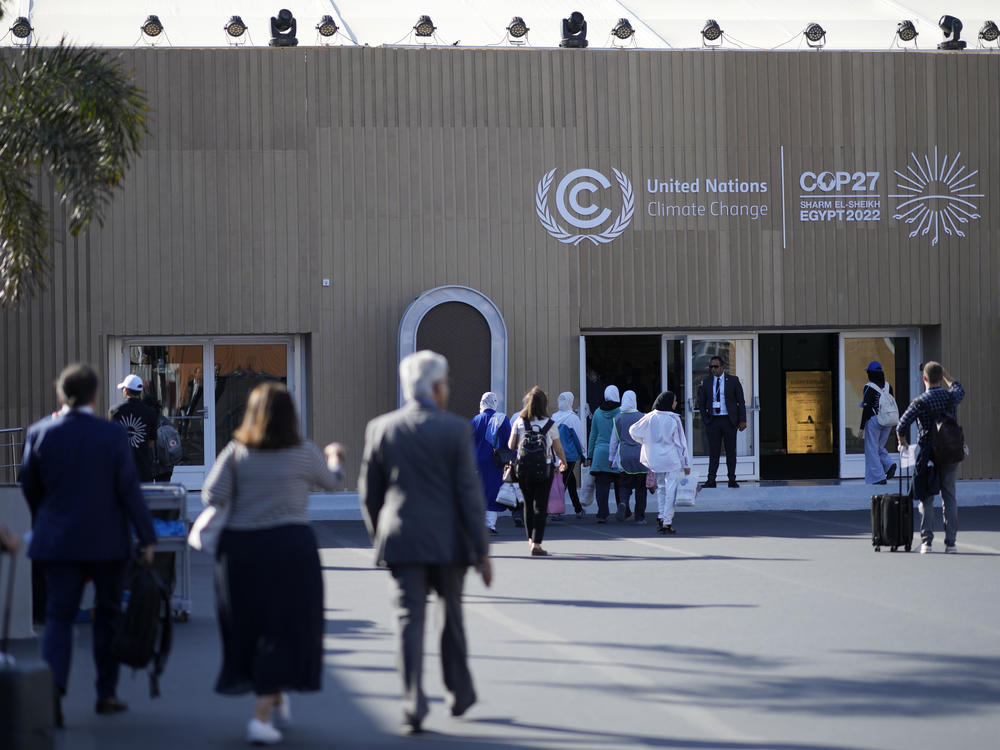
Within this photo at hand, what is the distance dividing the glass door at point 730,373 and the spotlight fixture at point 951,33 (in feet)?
19.4

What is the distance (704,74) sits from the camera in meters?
21.8

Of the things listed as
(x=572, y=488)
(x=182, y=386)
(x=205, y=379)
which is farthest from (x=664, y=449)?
(x=182, y=386)

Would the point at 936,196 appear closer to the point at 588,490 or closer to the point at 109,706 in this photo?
the point at 588,490

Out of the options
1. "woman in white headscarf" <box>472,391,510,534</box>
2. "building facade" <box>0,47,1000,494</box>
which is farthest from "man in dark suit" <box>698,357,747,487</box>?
"woman in white headscarf" <box>472,391,510,534</box>

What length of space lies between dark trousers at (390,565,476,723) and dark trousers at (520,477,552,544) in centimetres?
738

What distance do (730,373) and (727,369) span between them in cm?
14

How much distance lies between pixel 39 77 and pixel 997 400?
1567 centimetres

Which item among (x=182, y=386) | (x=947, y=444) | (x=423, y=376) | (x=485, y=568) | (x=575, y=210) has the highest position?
(x=575, y=210)

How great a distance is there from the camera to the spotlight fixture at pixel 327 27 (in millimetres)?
21125

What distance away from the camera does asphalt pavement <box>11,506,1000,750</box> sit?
6504mm

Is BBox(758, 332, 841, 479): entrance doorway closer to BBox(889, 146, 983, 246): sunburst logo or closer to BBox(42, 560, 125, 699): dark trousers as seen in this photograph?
Answer: BBox(889, 146, 983, 246): sunburst logo

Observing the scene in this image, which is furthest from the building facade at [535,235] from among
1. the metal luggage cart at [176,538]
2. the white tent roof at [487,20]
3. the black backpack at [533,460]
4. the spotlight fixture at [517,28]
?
the metal luggage cart at [176,538]

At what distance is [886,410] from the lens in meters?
20.7

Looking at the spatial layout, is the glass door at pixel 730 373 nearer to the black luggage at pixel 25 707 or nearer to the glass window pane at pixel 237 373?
the glass window pane at pixel 237 373
